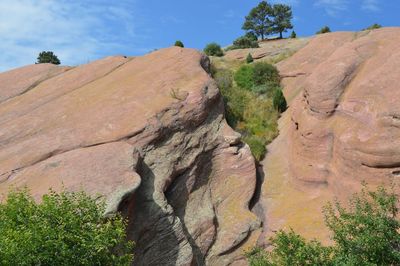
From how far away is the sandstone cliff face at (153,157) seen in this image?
40.9ft

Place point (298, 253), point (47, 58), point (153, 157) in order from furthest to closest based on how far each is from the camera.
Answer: point (47, 58)
point (153, 157)
point (298, 253)

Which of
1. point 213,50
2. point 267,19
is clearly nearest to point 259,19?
point 267,19

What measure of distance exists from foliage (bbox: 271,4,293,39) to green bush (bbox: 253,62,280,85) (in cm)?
4180

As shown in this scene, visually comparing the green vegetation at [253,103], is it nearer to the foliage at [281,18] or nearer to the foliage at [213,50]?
the foliage at [213,50]

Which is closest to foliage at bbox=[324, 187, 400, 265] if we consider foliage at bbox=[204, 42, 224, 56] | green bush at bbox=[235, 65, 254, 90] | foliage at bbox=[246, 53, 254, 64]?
green bush at bbox=[235, 65, 254, 90]

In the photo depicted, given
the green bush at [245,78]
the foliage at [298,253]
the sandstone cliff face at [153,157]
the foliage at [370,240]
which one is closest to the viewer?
the foliage at [370,240]

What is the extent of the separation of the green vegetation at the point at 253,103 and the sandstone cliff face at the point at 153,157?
119 inches

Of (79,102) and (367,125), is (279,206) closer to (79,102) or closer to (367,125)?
(367,125)

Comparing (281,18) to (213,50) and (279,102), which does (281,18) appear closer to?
(213,50)

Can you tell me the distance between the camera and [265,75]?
26766 mm

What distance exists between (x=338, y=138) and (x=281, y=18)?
184 feet

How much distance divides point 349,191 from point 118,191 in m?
7.01

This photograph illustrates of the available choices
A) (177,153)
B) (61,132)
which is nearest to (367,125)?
(177,153)

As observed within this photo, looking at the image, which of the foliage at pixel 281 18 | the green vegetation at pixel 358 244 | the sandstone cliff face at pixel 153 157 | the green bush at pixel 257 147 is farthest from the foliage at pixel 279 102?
the foliage at pixel 281 18
